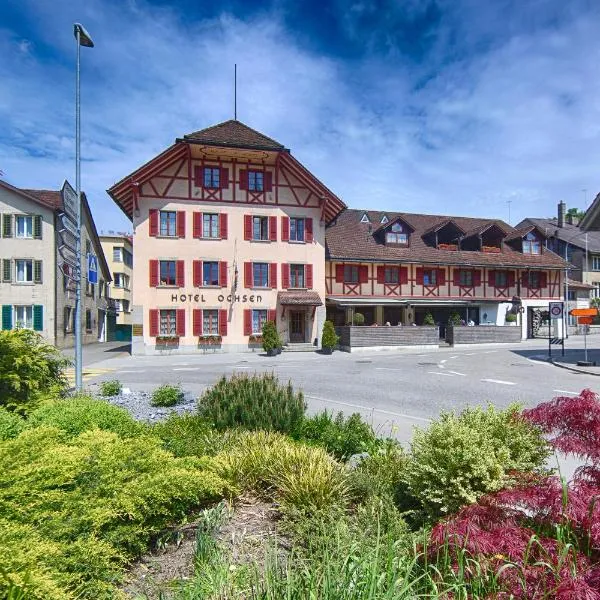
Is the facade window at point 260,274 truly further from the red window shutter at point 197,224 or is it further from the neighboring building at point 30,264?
the neighboring building at point 30,264

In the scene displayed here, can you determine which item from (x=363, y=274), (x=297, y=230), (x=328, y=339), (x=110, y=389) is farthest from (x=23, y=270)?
(x=110, y=389)

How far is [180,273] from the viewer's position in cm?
2628

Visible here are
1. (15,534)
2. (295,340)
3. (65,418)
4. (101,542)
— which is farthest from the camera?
(295,340)

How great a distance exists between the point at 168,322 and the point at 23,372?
19050mm

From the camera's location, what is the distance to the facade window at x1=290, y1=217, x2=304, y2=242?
91.8 feet

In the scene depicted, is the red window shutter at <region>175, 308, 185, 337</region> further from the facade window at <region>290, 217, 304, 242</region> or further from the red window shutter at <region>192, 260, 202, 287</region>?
the facade window at <region>290, 217, 304, 242</region>

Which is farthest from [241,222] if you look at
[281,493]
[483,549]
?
[483,549]

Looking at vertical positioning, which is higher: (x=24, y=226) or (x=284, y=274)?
(x=24, y=226)

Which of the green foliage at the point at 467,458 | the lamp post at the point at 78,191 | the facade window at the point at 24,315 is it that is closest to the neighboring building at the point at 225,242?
the facade window at the point at 24,315

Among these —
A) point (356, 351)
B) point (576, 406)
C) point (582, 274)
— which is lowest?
point (356, 351)

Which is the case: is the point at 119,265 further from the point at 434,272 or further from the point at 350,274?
the point at 434,272

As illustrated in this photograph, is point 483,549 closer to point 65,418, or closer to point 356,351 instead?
point 65,418

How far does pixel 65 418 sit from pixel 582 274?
51.9 m

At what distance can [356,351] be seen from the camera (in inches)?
1044
